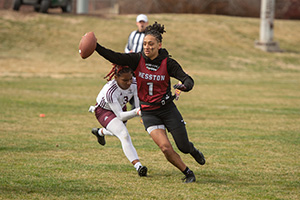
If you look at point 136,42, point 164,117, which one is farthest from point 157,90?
point 136,42

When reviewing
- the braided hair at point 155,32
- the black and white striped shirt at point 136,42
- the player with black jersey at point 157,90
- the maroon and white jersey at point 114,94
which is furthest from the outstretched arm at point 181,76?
the black and white striped shirt at point 136,42

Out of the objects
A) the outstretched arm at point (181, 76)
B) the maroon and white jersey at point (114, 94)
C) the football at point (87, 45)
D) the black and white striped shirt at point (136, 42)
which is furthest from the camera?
the black and white striped shirt at point (136, 42)

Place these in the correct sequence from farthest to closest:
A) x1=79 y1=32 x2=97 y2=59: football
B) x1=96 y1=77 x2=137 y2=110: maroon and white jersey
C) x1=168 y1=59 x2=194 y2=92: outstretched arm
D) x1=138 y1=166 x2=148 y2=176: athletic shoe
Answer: x1=96 y1=77 x2=137 y2=110: maroon and white jersey
x1=138 y1=166 x2=148 y2=176: athletic shoe
x1=79 y1=32 x2=97 y2=59: football
x1=168 y1=59 x2=194 y2=92: outstretched arm

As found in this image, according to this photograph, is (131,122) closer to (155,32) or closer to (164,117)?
(164,117)

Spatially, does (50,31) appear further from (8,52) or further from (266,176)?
(266,176)

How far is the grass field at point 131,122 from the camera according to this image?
6.09 metres

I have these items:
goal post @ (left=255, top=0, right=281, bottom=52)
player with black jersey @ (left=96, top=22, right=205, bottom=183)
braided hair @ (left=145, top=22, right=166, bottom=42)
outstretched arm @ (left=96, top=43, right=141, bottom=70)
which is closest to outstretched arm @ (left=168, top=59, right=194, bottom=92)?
player with black jersey @ (left=96, top=22, right=205, bottom=183)

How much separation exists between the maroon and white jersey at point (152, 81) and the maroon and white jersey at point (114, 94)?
0.63 meters

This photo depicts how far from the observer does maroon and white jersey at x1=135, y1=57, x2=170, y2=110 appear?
6258mm

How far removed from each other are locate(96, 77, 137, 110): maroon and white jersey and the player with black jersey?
0.60 metres

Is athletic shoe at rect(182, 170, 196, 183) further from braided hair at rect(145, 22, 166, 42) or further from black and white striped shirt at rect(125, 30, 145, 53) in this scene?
black and white striped shirt at rect(125, 30, 145, 53)

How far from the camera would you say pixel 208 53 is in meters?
28.7

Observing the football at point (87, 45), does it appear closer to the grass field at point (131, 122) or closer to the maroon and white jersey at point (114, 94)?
the maroon and white jersey at point (114, 94)

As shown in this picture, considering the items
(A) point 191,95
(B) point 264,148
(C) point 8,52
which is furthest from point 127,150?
(C) point 8,52
